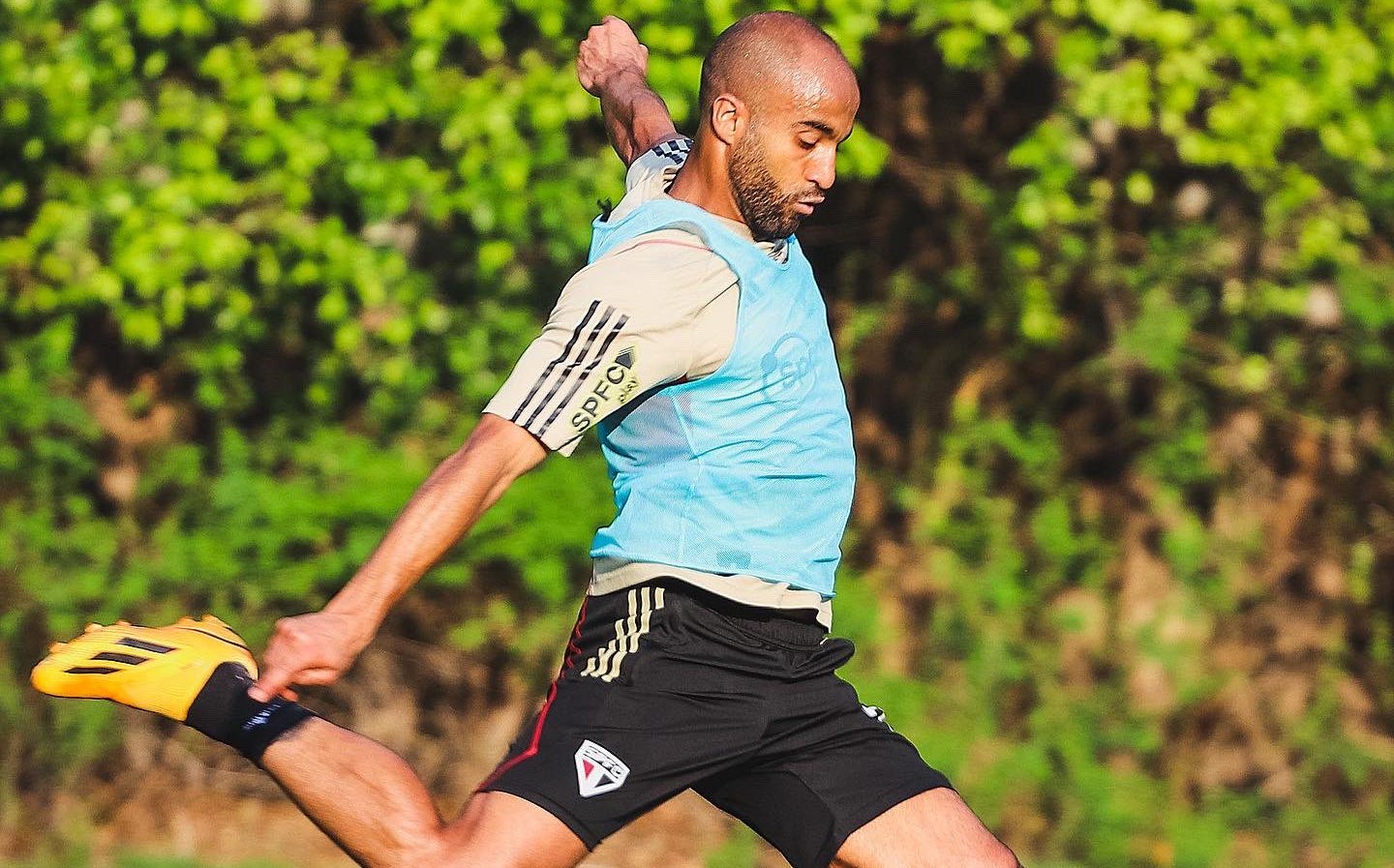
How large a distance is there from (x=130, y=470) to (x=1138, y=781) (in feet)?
14.8

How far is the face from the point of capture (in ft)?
12.8

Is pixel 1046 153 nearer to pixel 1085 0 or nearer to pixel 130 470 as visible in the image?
pixel 1085 0

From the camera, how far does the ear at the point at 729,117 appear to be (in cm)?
396

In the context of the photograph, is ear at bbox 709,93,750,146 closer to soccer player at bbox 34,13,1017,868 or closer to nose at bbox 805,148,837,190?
soccer player at bbox 34,13,1017,868

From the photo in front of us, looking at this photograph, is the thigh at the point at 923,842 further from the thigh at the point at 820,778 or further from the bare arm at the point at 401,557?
the bare arm at the point at 401,557

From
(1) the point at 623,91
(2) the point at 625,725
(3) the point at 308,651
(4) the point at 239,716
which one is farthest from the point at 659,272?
(1) the point at 623,91

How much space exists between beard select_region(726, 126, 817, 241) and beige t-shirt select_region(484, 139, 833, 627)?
0.63ft

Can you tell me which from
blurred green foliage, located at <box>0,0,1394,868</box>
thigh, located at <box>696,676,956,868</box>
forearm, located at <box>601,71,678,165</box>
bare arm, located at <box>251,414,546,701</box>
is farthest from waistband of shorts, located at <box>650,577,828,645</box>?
blurred green foliage, located at <box>0,0,1394,868</box>

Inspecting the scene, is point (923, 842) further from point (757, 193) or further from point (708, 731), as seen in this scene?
point (757, 193)

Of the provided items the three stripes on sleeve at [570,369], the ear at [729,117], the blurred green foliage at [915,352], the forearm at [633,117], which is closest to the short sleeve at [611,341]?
the three stripes on sleeve at [570,369]

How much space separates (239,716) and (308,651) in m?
0.78

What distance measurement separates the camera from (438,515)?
3.38m

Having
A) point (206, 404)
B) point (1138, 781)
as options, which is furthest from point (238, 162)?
point (1138, 781)

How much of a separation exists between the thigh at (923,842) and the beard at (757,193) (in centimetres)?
130
